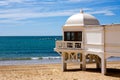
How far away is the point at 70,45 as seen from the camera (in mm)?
30234

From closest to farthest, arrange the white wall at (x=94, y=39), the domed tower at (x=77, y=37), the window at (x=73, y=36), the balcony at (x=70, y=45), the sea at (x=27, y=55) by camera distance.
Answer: the white wall at (x=94, y=39)
the domed tower at (x=77, y=37)
the balcony at (x=70, y=45)
the window at (x=73, y=36)
the sea at (x=27, y=55)

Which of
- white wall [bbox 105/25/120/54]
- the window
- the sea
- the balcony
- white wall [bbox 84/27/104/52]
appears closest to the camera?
white wall [bbox 105/25/120/54]

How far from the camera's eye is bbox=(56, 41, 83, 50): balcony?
2968 cm

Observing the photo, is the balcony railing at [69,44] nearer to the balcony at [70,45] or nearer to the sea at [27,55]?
the balcony at [70,45]

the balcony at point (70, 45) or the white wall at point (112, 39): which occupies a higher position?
the white wall at point (112, 39)

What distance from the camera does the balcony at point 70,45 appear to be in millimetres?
29678

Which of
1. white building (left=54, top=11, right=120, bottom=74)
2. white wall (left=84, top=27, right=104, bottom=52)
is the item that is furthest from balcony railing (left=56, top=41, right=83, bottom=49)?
white wall (left=84, top=27, right=104, bottom=52)

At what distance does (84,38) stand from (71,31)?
1682mm

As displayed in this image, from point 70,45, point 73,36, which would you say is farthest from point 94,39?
point 70,45

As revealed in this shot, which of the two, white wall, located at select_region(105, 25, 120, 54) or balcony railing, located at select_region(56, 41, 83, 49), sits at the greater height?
white wall, located at select_region(105, 25, 120, 54)

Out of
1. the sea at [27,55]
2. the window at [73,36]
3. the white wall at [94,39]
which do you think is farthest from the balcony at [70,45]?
the sea at [27,55]

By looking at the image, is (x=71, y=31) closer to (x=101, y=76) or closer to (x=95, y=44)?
(x=95, y=44)

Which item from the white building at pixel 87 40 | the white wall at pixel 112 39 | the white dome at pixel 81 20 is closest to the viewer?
the white wall at pixel 112 39

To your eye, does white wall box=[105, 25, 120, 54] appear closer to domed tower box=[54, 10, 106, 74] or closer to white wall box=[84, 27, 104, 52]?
white wall box=[84, 27, 104, 52]
